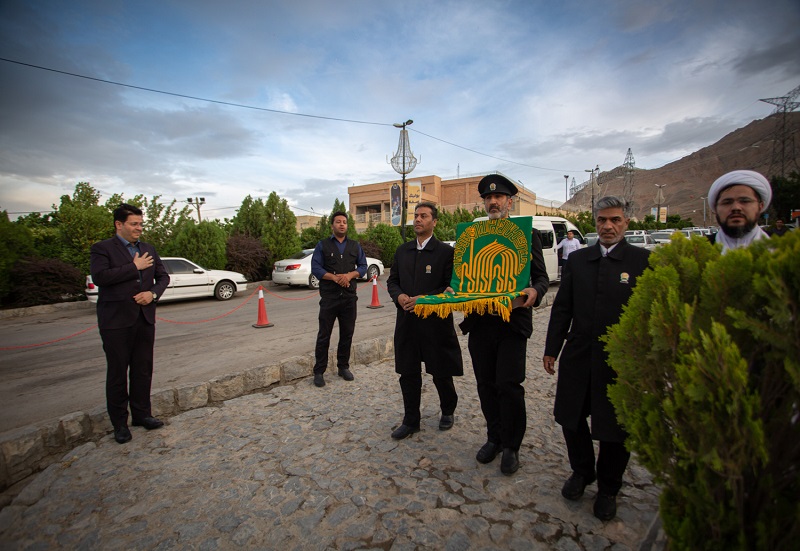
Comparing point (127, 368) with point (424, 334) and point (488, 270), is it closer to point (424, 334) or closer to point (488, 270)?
point (424, 334)

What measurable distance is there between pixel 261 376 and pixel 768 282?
468 centimetres

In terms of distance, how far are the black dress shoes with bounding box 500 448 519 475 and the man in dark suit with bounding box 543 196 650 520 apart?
1.20ft

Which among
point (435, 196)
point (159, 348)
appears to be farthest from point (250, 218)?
point (435, 196)

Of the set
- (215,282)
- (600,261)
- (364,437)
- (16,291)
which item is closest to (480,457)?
(364,437)

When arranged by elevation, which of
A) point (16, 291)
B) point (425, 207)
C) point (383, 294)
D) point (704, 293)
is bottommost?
point (383, 294)

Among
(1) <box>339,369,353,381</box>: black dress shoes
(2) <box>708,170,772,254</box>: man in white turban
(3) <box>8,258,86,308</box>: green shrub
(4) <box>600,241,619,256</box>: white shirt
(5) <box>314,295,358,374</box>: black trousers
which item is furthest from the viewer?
(3) <box>8,258,86,308</box>: green shrub

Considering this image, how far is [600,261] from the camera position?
2.53 metres

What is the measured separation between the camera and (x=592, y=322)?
97.7 inches

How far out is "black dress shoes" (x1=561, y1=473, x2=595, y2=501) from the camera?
253 centimetres

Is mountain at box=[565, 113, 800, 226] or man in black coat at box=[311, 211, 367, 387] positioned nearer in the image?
man in black coat at box=[311, 211, 367, 387]

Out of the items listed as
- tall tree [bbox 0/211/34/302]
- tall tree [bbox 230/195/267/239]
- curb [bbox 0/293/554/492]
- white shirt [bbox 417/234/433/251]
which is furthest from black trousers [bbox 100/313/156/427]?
tall tree [bbox 230/195/267/239]

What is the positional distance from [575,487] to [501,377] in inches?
32.2

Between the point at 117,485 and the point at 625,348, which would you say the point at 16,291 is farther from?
the point at 625,348

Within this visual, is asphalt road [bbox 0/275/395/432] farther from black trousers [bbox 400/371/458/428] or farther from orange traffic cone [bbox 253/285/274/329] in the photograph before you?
black trousers [bbox 400/371/458/428]
